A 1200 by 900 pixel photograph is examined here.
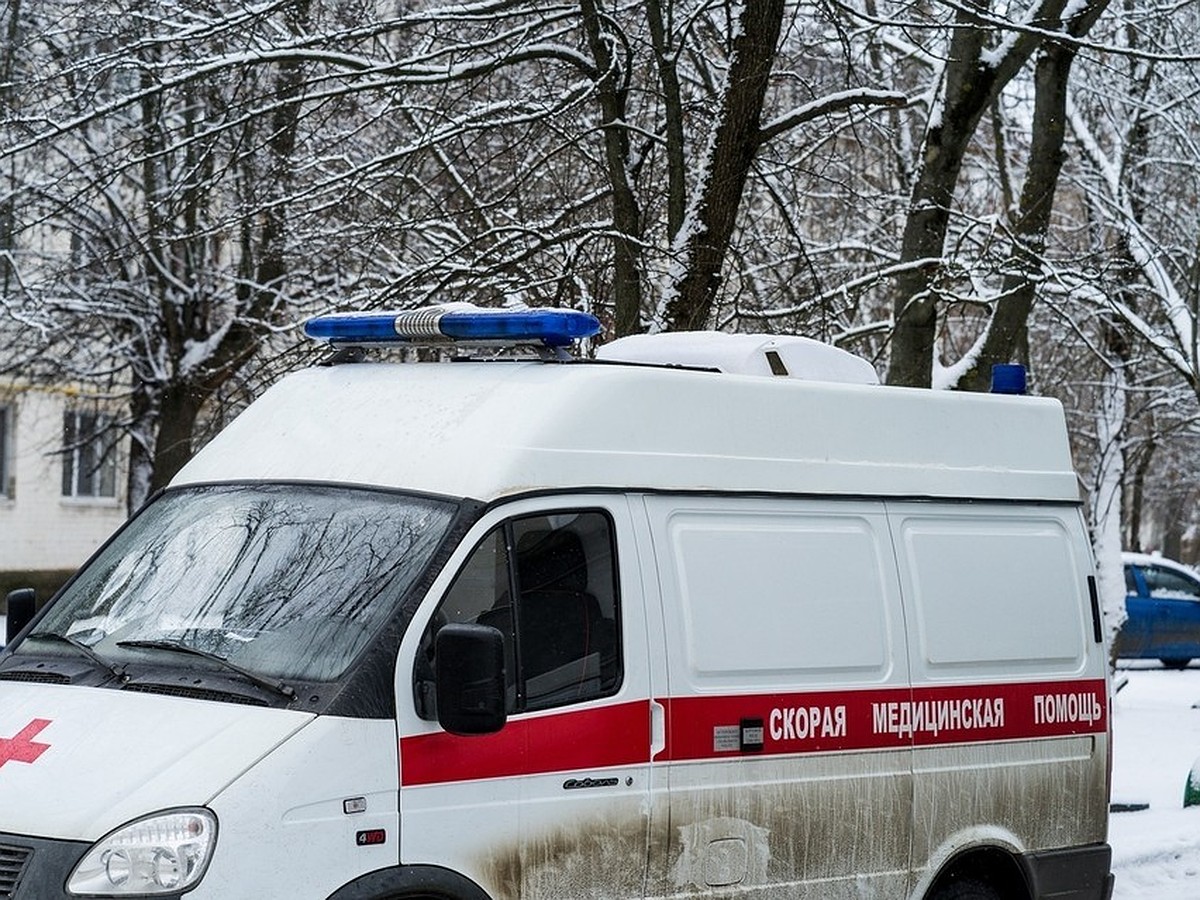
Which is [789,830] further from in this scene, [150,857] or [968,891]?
[150,857]

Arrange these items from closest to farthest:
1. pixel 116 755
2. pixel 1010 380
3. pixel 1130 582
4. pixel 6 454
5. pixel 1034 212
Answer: pixel 116 755 < pixel 1010 380 < pixel 1034 212 < pixel 1130 582 < pixel 6 454

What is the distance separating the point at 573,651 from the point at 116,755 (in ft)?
4.64

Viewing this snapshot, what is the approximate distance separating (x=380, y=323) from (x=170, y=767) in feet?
6.88

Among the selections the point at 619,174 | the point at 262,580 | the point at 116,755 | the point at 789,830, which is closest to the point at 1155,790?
the point at 619,174

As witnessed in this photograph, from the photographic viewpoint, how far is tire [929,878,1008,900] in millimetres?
7082

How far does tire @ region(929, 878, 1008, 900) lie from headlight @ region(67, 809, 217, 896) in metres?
3.19

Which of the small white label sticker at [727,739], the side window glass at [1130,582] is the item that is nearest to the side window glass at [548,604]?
the small white label sticker at [727,739]

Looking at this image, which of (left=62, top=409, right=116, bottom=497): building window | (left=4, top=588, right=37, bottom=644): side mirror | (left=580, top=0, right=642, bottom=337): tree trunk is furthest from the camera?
(left=62, top=409, right=116, bottom=497): building window

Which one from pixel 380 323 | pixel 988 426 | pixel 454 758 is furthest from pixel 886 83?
pixel 454 758

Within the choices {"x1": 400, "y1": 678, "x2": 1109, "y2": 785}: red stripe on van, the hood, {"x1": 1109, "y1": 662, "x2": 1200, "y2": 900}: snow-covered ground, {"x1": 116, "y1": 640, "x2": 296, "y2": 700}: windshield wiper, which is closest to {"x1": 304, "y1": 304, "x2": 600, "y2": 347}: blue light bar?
{"x1": 400, "y1": 678, "x2": 1109, "y2": 785}: red stripe on van

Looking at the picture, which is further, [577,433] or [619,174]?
[619,174]

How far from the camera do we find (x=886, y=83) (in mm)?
16484

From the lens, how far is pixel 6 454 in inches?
1305

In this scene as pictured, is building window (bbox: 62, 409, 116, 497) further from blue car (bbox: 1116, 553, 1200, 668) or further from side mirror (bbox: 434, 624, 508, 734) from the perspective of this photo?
side mirror (bbox: 434, 624, 508, 734)
